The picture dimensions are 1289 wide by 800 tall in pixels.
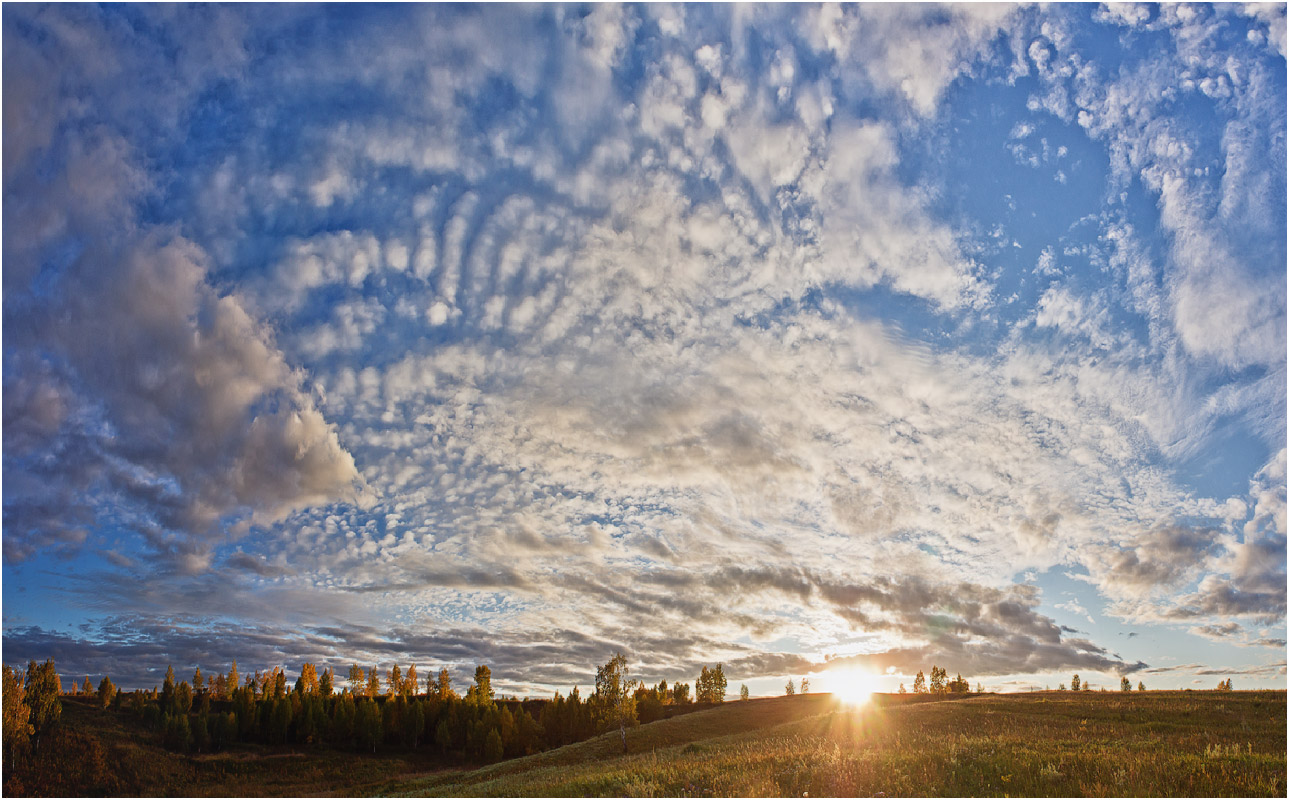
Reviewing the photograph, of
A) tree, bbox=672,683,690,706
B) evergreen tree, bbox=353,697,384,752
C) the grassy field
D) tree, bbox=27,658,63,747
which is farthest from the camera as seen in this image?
tree, bbox=672,683,690,706

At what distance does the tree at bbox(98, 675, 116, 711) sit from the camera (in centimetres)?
14418

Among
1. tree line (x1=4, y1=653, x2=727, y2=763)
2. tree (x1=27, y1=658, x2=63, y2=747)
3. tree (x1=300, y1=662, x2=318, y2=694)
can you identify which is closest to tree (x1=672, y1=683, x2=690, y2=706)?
tree line (x1=4, y1=653, x2=727, y2=763)

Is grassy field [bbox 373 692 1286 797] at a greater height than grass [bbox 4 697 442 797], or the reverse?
grassy field [bbox 373 692 1286 797]

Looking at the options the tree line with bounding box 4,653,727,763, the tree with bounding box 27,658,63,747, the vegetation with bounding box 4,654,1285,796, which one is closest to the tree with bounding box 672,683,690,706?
the vegetation with bounding box 4,654,1285,796

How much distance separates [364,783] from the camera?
269ft

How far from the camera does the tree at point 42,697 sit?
8453 cm

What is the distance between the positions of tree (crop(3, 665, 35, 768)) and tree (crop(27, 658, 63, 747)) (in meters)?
1.36

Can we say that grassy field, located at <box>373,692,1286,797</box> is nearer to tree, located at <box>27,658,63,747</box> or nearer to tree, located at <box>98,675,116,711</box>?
tree, located at <box>27,658,63,747</box>

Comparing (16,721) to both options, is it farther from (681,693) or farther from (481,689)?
(681,693)

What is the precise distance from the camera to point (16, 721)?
7731cm

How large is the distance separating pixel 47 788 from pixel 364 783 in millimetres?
40141

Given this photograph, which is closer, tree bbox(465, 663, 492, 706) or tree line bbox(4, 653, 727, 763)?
tree line bbox(4, 653, 727, 763)

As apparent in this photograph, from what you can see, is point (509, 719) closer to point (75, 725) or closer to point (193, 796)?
point (193, 796)

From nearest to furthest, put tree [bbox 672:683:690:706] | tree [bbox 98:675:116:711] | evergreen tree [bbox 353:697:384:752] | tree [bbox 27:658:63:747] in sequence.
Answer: tree [bbox 27:658:63:747]
evergreen tree [bbox 353:697:384:752]
tree [bbox 98:675:116:711]
tree [bbox 672:683:690:706]
